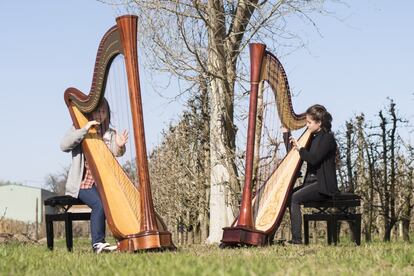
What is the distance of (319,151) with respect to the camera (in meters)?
9.48

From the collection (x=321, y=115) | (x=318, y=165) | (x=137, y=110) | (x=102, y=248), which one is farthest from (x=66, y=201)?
(x=321, y=115)

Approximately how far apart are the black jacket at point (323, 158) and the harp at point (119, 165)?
2.03 m

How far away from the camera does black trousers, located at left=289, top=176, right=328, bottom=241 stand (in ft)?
31.7

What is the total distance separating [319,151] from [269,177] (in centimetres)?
79

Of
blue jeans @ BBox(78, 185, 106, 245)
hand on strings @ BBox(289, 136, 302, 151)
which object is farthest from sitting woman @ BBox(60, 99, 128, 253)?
hand on strings @ BBox(289, 136, 302, 151)

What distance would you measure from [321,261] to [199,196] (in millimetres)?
15102

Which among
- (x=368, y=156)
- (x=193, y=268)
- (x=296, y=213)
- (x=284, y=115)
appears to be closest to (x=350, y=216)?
(x=296, y=213)

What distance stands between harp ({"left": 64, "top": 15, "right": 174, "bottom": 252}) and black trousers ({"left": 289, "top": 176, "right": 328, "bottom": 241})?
1.88 metres

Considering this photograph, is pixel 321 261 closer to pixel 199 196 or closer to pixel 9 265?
pixel 9 265

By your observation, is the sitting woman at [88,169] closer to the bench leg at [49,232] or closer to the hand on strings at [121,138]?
the hand on strings at [121,138]

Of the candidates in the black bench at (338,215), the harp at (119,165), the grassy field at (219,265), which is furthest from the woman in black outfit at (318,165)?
the grassy field at (219,265)

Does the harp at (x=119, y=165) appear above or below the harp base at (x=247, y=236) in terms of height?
above

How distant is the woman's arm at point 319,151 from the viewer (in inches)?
371

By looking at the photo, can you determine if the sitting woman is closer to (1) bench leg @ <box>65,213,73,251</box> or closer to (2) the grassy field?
(1) bench leg @ <box>65,213,73,251</box>
